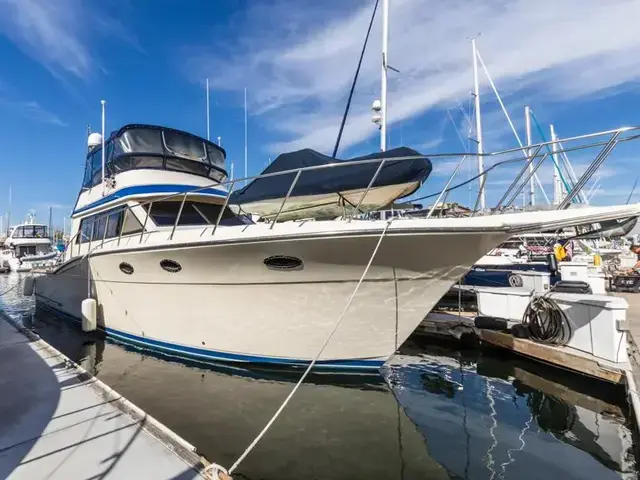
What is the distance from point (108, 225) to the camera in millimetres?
8180

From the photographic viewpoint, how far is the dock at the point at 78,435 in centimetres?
278

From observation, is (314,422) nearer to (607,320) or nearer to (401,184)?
(401,184)

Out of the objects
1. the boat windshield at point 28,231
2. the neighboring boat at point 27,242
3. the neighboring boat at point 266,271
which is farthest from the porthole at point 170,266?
the boat windshield at point 28,231

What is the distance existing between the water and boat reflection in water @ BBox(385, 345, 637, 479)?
0.01 m

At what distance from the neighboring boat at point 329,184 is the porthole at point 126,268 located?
2303mm

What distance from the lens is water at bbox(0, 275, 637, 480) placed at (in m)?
3.68

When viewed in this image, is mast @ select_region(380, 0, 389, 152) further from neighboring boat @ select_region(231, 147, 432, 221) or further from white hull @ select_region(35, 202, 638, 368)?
white hull @ select_region(35, 202, 638, 368)

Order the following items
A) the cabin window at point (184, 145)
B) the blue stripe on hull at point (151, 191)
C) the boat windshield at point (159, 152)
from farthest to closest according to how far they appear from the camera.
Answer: the cabin window at point (184, 145) < the boat windshield at point (159, 152) < the blue stripe on hull at point (151, 191)

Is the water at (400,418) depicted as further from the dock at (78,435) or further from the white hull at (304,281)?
the dock at (78,435)

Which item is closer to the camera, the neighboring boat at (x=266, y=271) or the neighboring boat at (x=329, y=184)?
the neighboring boat at (x=266, y=271)

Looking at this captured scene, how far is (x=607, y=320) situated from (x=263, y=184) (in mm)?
5291

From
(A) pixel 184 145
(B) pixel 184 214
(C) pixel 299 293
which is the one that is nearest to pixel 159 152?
(A) pixel 184 145

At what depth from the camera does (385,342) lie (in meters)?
5.49

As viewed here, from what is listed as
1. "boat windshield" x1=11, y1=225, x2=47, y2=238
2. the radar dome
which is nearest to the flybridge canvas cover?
the radar dome
